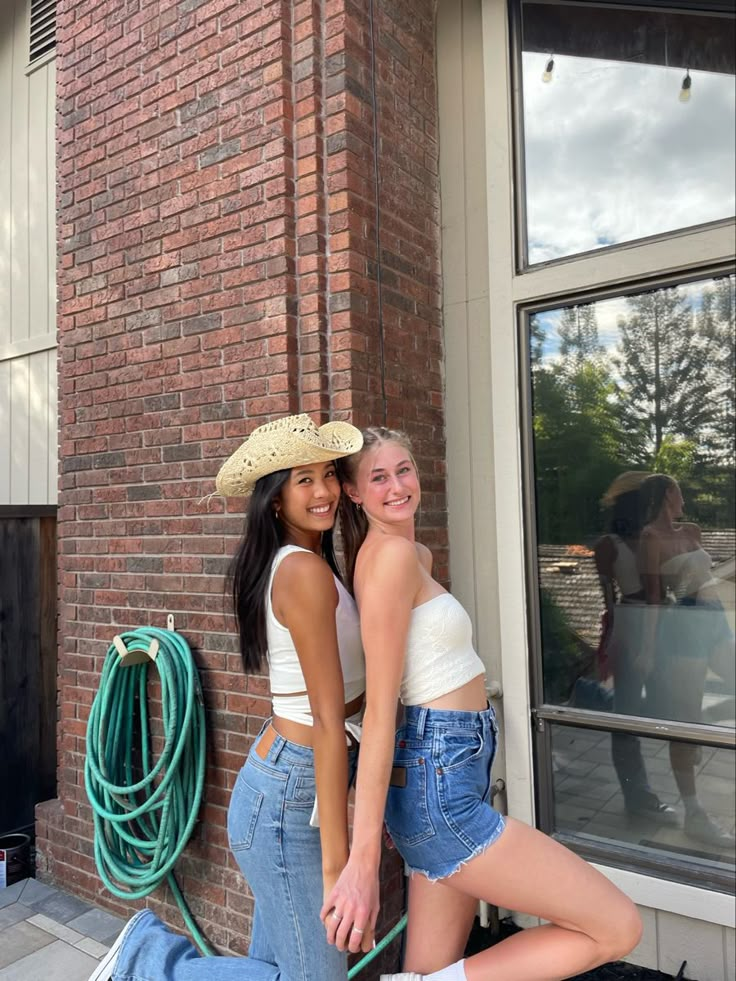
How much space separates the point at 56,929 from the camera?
9.81 ft

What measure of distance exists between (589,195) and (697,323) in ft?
2.10

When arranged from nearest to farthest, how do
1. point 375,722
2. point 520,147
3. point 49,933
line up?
point 375,722 → point 520,147 → point 49,933

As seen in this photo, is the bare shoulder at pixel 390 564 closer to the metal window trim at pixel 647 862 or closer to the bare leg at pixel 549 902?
the bare leg at pixel 549 902

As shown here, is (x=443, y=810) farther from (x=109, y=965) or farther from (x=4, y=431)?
(x=4, y=431)

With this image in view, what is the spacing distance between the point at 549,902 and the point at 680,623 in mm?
1166

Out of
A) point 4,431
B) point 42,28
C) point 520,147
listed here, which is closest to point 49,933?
point 4,431

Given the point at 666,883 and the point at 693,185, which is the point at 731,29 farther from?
the point at 666,883

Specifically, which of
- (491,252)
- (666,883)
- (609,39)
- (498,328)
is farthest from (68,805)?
(609,39)

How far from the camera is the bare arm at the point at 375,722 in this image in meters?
1.57

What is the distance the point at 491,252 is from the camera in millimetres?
2900

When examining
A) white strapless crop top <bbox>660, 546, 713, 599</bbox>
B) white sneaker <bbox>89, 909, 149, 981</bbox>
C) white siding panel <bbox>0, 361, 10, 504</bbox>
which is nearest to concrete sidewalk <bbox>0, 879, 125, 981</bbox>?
white sneaker <bbox>89, 909, 149, 981</bbox>

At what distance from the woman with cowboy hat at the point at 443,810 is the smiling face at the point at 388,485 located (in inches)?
4.2

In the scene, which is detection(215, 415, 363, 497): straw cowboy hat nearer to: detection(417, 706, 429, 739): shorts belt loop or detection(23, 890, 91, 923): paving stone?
detection(417, 706, 429, 739): shorts belt loop

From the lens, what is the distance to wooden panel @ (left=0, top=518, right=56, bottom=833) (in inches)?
146
